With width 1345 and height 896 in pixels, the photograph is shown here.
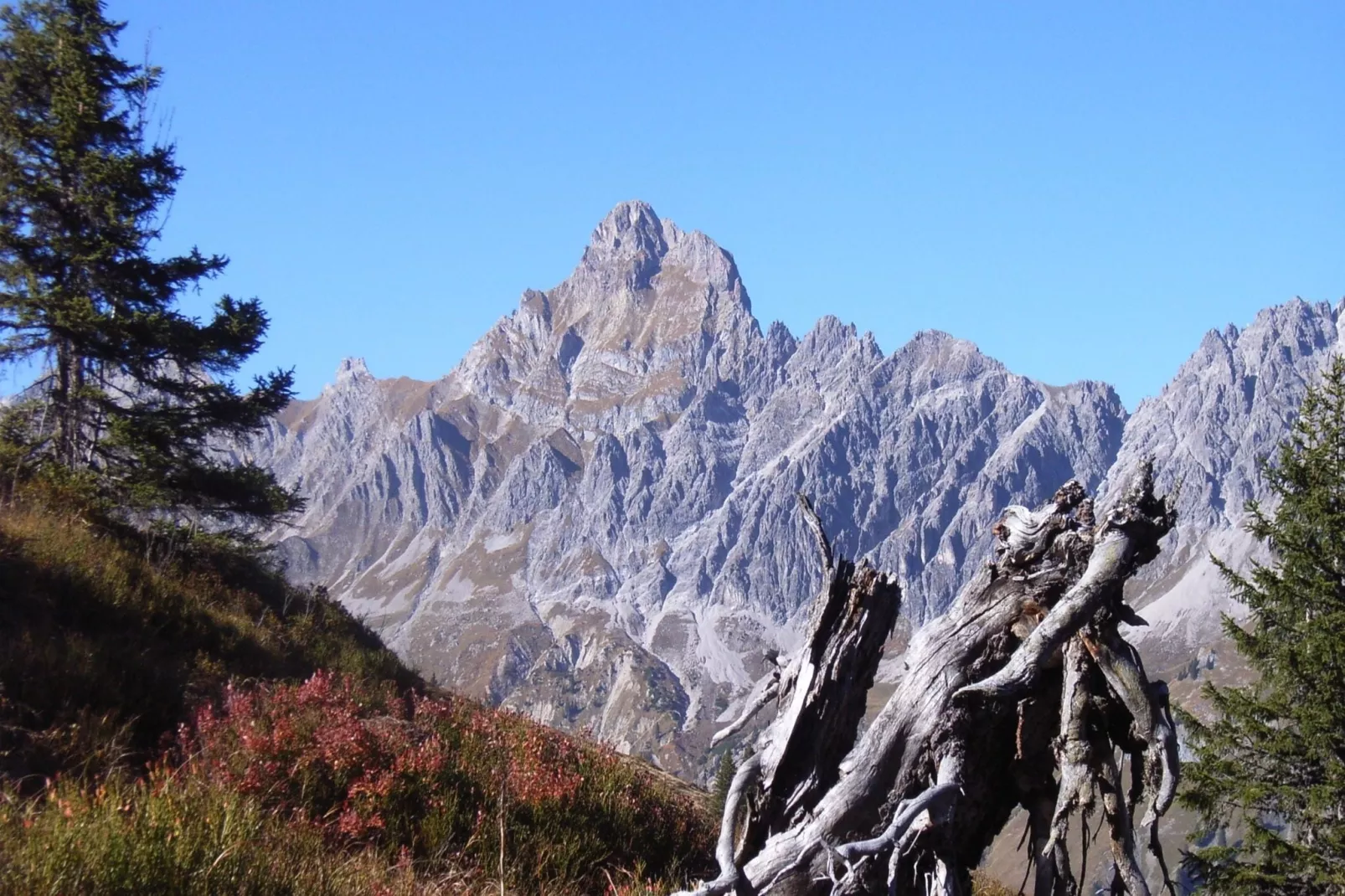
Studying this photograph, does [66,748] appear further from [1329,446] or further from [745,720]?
[1329,446]

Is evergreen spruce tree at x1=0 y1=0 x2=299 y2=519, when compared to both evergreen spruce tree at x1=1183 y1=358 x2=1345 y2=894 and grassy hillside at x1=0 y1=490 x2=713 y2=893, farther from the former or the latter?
evergreen spruce tree at x1=1183 y1=358 x2=1345 y2=894

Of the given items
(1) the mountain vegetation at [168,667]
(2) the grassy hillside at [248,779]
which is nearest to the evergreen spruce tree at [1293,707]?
(2) the grassy hillside at [248,779]

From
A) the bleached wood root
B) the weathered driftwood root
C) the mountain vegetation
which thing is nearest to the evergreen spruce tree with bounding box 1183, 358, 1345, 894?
the mountain vegetation

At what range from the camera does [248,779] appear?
644 centimetres

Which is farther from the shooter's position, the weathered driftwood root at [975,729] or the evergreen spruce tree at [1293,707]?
the evergreen spruce tree at [1293,707]

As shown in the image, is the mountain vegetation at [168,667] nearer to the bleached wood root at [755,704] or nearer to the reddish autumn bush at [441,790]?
the reddish autumn bush at [441,790]

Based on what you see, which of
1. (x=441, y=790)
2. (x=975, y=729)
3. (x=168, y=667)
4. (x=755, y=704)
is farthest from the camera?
(x=168, y=667)

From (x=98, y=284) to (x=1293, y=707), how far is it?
82.7ft

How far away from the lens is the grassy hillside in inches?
187

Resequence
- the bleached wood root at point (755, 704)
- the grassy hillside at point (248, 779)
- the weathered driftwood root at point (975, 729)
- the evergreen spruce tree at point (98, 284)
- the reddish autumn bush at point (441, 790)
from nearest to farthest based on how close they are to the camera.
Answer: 1. the grassy hillside at point (248, 779)
2. the weathered driftwood root at point (975, 729)
3. the bleached wood root at point (755, 704)
4. the reddish autumn bush at point (441, 790)
5. the evergreen spruce tree at point (98, 284)

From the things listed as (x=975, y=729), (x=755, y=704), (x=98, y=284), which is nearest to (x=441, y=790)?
(x=755, y=704)

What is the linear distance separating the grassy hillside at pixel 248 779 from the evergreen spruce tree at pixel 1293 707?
1569 centimetres

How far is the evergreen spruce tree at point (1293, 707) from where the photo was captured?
2025 centimetres

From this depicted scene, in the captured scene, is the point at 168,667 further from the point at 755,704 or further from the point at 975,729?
the point at 975,729
